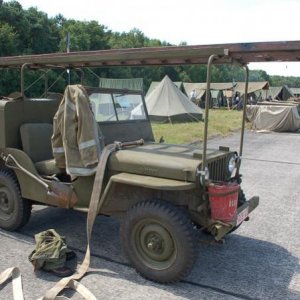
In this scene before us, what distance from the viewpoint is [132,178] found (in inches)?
154

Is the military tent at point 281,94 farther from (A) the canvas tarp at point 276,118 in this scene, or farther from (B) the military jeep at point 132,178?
(B) the military jeep at point 132,178

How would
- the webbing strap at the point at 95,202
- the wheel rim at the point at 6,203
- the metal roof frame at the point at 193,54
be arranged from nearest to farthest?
1. the metal roof frame at the point at 193,54
2. the webbing strap at the point at 95,202
3. the wheel rim at the point at 6,203

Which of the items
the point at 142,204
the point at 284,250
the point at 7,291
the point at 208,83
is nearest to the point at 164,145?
the point at 142,204

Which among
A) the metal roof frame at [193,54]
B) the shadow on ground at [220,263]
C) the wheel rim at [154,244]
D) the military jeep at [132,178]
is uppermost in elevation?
the metal roof frame at [193,54]

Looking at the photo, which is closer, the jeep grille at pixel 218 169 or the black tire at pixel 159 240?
the black tire at pixel 159 240

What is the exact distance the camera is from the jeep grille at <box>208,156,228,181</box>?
416cm

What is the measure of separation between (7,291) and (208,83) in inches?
97.5

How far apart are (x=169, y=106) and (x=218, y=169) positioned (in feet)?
51.1

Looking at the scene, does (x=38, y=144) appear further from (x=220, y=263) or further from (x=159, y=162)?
(x=220, y=263)

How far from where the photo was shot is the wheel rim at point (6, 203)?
507cm

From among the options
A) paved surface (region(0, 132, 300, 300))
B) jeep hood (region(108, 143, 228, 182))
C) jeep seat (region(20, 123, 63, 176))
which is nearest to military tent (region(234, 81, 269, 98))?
paved surface (region(0, 132, 300, 300))

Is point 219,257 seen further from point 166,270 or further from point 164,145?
point 164,145

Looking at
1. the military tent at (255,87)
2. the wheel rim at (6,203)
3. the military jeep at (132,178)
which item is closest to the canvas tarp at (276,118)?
the military jeep at (132,178)

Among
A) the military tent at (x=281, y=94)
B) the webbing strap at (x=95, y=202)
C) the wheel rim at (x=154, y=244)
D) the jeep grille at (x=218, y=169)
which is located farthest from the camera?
the military tent at (x=281, y=94)
